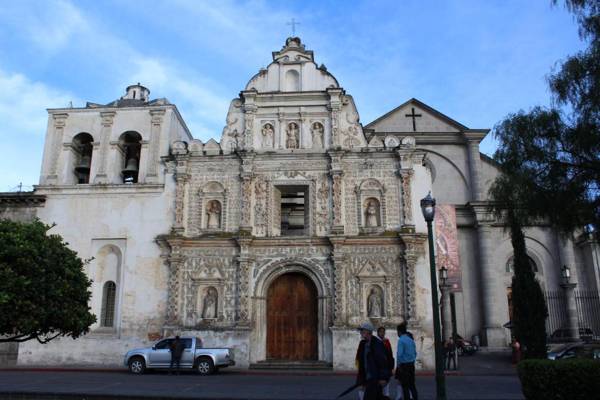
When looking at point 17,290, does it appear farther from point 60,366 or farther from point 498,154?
point 498,154

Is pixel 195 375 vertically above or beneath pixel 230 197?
beneath

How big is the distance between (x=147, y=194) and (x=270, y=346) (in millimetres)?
8325

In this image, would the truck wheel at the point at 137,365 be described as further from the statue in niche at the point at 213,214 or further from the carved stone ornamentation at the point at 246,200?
the carved stone ornamentation at the point at 246,200

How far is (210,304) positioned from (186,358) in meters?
3.24

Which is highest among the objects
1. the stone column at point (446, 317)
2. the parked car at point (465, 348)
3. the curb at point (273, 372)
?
the stone column at point (446, 317)

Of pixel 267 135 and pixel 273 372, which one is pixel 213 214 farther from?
pixel 273 372

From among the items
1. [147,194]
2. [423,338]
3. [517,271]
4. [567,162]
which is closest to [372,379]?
[567,162]

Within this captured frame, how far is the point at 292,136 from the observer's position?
2311cm

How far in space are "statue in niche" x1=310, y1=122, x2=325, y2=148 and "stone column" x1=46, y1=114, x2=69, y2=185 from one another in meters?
11.4

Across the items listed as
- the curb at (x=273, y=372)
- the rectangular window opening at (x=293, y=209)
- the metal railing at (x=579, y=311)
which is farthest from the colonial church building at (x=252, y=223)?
the metal railing at (x=579, y=311)

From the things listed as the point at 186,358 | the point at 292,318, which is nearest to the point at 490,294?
the point at 292,318

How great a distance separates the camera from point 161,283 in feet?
70.9

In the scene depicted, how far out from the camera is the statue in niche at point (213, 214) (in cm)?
2230

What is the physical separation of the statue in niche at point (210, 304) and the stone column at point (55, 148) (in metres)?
8.66
